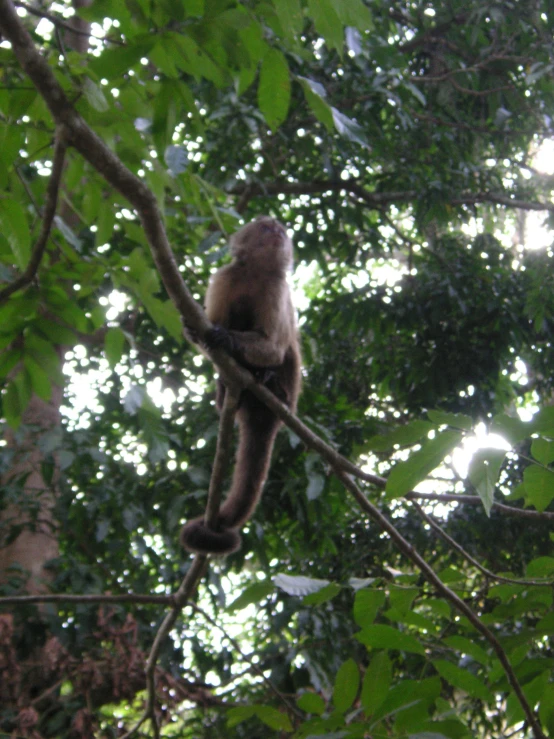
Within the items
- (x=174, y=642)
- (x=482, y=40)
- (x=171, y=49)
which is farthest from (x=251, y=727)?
(x=482, y=40)

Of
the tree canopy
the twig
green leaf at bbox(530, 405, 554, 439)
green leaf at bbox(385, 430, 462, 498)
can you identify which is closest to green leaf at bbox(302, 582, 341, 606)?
the tree canopy

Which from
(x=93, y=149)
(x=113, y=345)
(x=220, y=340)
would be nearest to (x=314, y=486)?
(x=220, y=340)

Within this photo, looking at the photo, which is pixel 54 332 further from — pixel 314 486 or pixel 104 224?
pixel 314 486

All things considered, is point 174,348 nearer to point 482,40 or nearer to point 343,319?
point 343,319

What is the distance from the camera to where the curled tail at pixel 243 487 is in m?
3.44

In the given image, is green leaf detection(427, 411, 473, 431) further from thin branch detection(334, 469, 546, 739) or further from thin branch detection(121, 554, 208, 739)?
thin branch detection(121, 554, 208, 739)

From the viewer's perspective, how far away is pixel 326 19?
195cm

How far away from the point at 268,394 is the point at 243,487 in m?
1.16

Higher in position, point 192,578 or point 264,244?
point 264,244

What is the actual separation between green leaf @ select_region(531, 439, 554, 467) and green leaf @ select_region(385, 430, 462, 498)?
0.15 m

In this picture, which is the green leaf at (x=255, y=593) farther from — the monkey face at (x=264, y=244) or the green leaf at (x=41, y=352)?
the monkey face at (x=264, y=244)

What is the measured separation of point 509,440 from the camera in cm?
151

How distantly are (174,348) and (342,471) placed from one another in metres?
3.96

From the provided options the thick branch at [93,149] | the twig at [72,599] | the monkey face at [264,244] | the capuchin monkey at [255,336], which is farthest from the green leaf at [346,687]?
the monkey face at [264,244]
